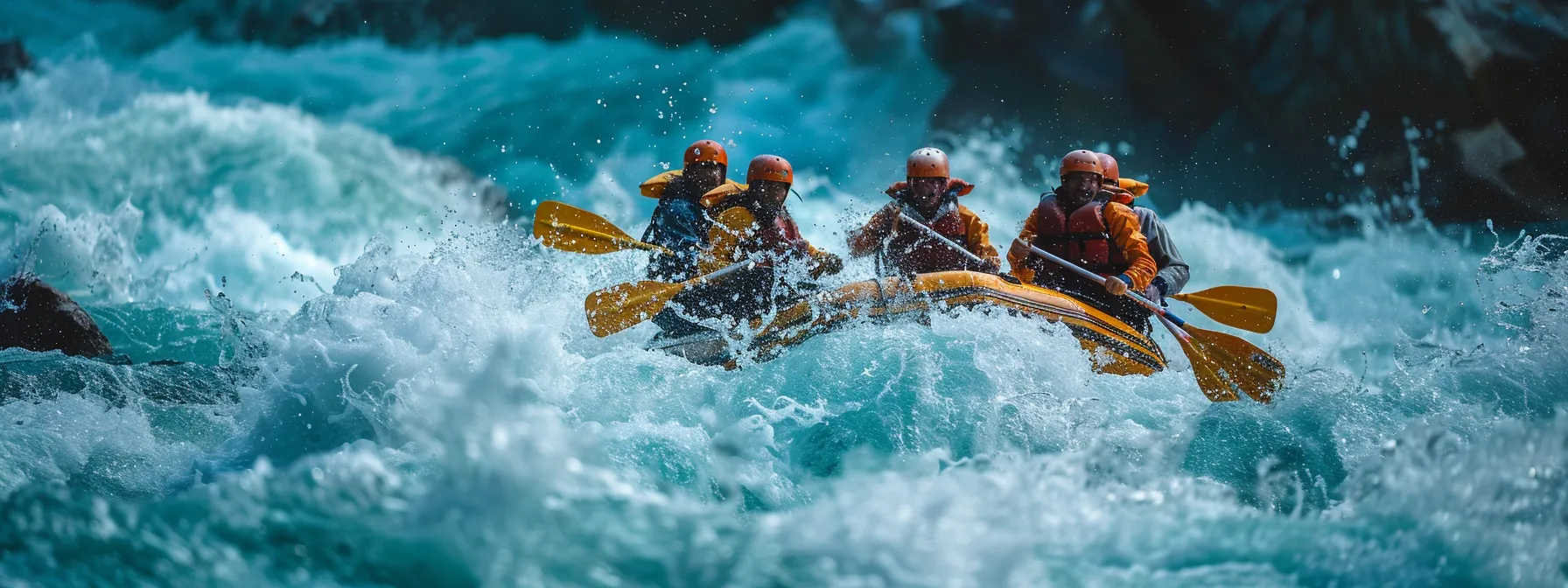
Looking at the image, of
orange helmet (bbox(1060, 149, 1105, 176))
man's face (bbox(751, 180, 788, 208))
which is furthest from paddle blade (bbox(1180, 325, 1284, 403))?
man's face (bbox(751, 180, 788, 208))

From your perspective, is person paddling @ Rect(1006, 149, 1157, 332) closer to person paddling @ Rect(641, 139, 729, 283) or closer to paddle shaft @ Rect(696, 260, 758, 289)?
paddle shaft @ Rect(696, 260, 758, 289)

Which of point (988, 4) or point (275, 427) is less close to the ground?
point (988, 4)

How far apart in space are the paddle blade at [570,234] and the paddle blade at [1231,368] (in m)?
2.72

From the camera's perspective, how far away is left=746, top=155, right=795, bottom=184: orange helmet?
5133 mm

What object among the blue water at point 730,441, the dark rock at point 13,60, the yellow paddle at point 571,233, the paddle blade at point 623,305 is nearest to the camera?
the blue water at point 730,441

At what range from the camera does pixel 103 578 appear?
2834 mm

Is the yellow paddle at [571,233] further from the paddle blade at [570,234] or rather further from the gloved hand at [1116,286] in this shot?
the gloved hand at [1116,286]

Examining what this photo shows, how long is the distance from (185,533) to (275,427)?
1484 mm

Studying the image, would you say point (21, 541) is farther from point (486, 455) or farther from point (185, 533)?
point (486, 455)

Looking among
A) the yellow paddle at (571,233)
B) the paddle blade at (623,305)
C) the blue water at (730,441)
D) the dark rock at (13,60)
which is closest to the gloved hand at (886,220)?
the blue water at (730,441)

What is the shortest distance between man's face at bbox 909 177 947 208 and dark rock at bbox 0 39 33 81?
34.3ft

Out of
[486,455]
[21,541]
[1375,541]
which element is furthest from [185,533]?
[1375,541]

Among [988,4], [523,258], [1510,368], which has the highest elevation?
[988,4]

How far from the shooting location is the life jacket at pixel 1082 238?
209 inches
